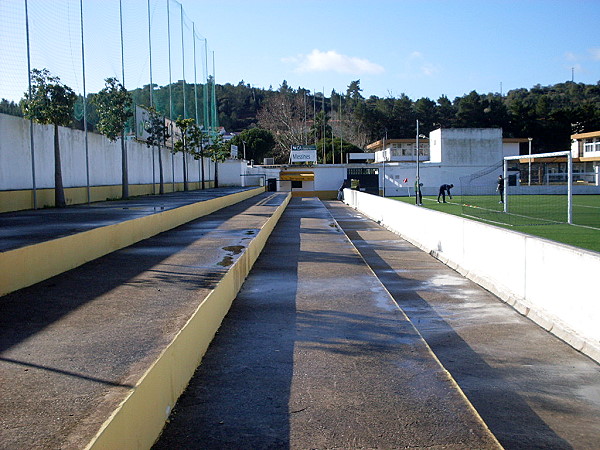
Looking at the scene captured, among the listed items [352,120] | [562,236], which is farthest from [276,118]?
[562,236]

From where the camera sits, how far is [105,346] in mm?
6785

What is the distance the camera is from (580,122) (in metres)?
95.9

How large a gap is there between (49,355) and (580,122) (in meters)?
100

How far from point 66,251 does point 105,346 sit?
5509 millimetres

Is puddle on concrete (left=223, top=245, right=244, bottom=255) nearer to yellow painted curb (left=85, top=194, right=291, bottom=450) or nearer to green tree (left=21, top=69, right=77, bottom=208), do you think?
yellow painted curb (left=85, top=194, right=291, bottom=450)

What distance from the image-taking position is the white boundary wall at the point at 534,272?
8859 millimetres

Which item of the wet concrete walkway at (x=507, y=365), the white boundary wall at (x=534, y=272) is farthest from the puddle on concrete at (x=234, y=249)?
the white boundary wall at (x=534, y=272)

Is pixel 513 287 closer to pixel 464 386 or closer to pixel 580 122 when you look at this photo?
pixel 464 386

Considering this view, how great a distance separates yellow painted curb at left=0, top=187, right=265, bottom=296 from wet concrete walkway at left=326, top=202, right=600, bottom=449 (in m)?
6.04

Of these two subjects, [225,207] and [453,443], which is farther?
[225,207]

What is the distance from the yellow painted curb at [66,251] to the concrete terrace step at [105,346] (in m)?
0.19

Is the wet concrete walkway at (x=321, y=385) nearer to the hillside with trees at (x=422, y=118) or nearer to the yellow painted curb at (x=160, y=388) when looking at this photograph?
the yellow painted curb at (x=160, y=388)

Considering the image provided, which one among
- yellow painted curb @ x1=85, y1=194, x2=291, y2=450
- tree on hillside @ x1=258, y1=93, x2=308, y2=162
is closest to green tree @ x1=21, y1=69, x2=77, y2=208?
yellow painted curb @ x1=85, y1=194, x2=291, y2=450

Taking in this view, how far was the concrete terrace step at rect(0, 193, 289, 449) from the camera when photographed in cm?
461
